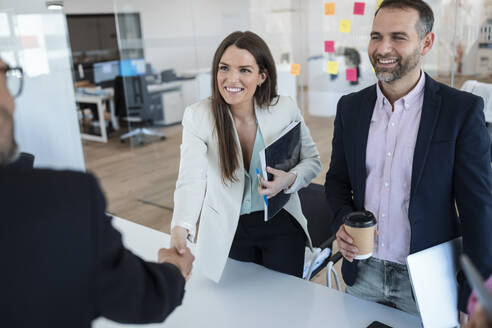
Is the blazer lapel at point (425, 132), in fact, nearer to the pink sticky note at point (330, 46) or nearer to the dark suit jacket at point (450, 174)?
the dark suit jacket at point (450, 174)

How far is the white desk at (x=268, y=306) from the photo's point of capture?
1.38 meters

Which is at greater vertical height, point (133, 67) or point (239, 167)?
point (133, 67)

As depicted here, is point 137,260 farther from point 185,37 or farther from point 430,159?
point 185,37

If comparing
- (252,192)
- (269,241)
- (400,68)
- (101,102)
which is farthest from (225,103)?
(101,102)

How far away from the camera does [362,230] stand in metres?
1.29

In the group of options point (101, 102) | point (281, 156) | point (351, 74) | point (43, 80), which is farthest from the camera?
point (101, 102)

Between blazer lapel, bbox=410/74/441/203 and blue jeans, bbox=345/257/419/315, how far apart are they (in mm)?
301

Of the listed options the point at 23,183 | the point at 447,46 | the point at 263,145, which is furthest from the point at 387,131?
the point at 447,46

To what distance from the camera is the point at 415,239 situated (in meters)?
1.46

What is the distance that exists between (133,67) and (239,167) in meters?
4.06

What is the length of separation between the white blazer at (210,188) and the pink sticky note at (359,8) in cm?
229

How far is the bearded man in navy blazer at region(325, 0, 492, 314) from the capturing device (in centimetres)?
136

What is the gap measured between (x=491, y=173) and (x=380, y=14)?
62 cm

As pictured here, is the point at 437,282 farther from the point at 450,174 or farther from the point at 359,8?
the point at 359,8
